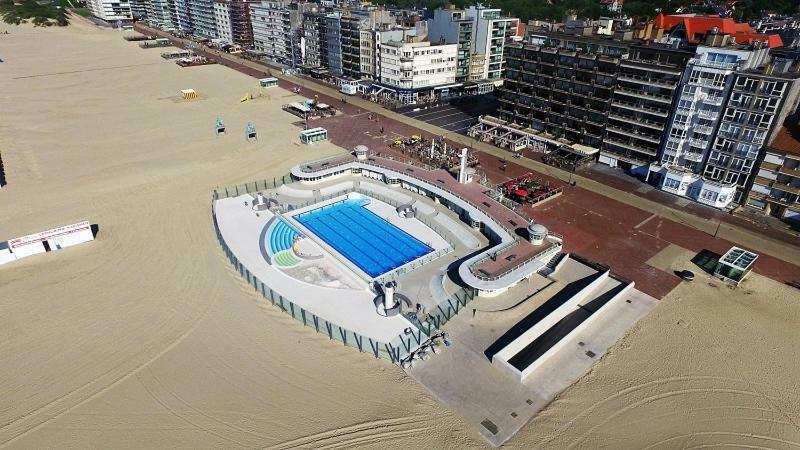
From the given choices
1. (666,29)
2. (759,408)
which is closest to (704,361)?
(759,408)

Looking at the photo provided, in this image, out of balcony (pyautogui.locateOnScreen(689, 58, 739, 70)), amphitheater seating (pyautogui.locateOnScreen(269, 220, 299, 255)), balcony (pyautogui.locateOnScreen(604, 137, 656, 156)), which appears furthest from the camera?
balcony (pyautogui.locateOnScreen(604, 137, 656, 156))

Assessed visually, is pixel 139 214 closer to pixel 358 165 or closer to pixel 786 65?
pixel 358 165

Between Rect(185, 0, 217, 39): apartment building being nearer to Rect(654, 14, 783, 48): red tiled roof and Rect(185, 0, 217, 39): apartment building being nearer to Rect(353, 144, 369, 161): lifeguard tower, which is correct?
Rect(353, 144, 369, 161): lifeguard tower

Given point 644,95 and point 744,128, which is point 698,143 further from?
point 644,95

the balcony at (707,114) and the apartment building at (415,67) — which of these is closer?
the balcony at (707,114)

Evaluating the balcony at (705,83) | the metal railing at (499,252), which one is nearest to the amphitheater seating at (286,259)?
the metal railing at (499,252)

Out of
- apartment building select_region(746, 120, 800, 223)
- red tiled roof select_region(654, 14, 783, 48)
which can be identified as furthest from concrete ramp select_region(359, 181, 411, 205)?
red tiled roof select_region(654, 14, 783, 48)

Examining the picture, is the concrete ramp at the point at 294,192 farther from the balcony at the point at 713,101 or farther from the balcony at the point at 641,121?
the balcony at the point at 713,101

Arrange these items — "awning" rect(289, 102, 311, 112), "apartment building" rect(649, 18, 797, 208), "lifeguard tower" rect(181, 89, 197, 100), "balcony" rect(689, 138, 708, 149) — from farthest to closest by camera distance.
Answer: "lifeguard tower" rect(181, 89, 197, 100) → "awning" rect(289, 102, 311, 112) → "balcony" rect(689, 138, 708, 149) → "apartment building" rect(649, 18, 797, 208)
